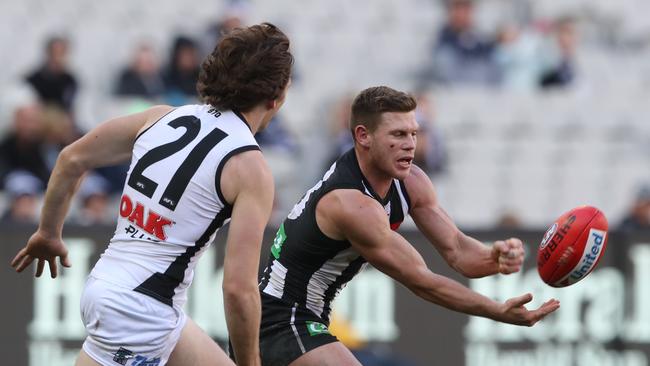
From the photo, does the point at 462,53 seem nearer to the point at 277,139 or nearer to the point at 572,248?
the point at 277,139

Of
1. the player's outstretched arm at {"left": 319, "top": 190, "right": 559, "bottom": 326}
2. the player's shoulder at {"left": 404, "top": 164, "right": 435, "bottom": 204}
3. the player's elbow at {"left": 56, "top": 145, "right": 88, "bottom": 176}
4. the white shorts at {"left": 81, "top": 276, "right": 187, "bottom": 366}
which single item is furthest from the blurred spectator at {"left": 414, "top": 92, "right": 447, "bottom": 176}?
the white shorts at {"left": 81, "top": 276, "right": 187, "bottom": 366}

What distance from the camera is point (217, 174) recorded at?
203 inches

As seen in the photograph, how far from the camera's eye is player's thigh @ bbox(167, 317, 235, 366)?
18.0 feet

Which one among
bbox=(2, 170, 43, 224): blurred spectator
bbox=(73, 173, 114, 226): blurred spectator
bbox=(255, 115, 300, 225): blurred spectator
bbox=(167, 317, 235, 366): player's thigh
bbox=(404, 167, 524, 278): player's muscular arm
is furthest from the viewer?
bbox=(255, 115, 300, 225): blurred spectator

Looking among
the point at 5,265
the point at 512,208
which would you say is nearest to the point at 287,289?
the point at 5,265

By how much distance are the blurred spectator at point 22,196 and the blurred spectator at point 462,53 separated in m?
4.86

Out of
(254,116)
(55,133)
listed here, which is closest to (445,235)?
(254,116)

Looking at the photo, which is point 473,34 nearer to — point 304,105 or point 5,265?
point 304,105

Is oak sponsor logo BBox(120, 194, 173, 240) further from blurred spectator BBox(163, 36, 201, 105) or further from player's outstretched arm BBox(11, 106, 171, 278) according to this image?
blurred spectator BBox(163, 36, 201, 105)

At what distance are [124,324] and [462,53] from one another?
30.0 ft

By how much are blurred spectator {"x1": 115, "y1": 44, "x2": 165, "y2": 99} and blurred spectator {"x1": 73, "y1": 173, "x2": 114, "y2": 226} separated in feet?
4.95

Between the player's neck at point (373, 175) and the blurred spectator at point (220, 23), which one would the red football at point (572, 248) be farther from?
the blurred spectator at point (220, 23)

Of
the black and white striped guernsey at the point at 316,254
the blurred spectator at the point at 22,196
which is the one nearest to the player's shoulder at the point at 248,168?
the black and white striped guernsey at the point at 316,254

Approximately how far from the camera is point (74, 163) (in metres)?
5.64
